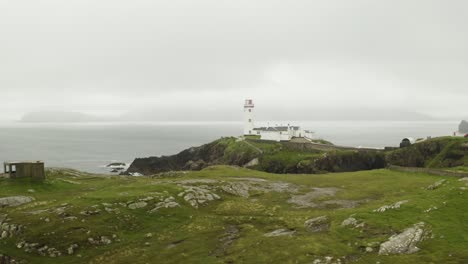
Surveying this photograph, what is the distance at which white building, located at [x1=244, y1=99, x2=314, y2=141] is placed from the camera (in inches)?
6166

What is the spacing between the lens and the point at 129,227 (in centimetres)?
3912

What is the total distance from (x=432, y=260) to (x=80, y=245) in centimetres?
2949

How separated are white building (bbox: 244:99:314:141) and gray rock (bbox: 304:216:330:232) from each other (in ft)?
389

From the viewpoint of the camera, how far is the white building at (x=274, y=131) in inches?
6166

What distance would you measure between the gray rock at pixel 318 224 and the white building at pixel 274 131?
119 metres

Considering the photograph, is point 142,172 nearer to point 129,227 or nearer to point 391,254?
point 129,227

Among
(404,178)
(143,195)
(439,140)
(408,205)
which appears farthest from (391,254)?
(439,140)

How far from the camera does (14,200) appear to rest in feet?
154

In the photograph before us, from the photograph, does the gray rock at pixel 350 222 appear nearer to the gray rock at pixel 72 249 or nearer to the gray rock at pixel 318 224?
the gray rock at pixel 318 224

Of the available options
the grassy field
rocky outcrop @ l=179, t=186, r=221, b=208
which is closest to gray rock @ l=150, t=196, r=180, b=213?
the grassy field

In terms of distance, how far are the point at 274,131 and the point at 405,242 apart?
433 ft

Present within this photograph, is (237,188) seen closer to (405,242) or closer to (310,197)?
(310,197)

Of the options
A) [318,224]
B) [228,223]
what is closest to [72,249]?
[228,223]

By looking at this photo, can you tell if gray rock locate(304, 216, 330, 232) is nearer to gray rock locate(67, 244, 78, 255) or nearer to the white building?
gray rock locate(67, 244, 78, 255)
